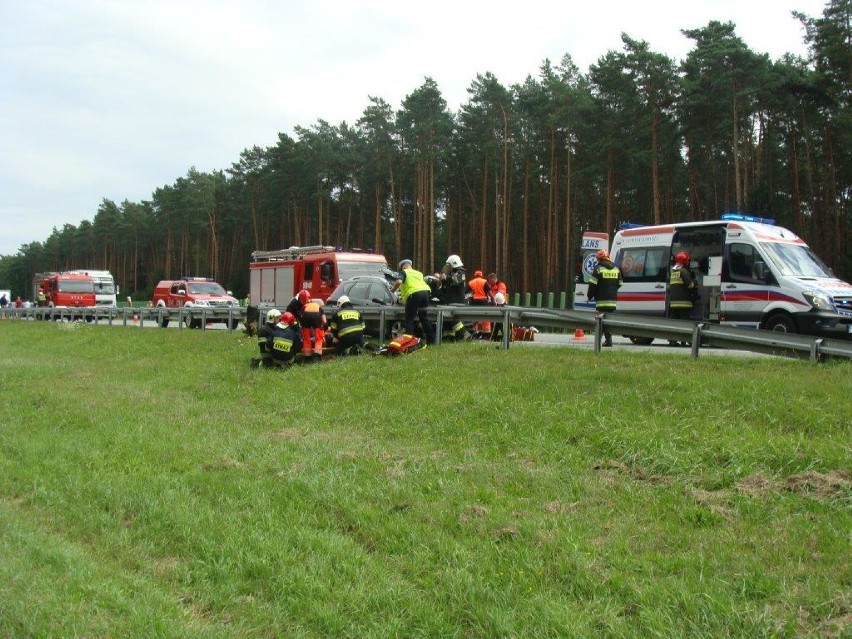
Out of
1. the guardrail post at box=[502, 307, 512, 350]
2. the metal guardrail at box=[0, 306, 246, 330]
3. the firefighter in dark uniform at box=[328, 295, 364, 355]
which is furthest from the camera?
the metal guardrail at box=[0, 306, 246, 330]

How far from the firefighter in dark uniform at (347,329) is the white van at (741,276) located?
6.85 meters

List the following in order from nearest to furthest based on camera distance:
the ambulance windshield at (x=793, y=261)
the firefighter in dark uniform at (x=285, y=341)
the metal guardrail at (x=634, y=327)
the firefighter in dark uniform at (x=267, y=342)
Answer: the metal guardrail at (x=634, y=327) → the firefighter in dark uniform at (x=285, y=341) → the firefighter in dark uniform at (x=267, y=342) → the ambulance windshield at (x=793, y=261)

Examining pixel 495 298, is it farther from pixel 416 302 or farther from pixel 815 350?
pixel 815 350

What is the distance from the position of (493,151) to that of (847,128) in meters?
22.5

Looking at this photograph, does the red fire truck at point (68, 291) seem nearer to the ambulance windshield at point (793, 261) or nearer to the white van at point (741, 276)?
the white van at point (741, 276)

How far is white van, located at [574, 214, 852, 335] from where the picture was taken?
1375 cm

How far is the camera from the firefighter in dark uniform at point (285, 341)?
13867mm

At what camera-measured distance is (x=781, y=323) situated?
1420 centimetres

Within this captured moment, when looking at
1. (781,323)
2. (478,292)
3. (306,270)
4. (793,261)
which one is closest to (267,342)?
(478,292)

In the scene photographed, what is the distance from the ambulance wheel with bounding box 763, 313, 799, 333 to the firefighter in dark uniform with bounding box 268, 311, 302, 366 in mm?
8324

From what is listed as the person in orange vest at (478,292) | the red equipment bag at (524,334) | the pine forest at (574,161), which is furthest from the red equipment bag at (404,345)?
the pine forest at (574,161)

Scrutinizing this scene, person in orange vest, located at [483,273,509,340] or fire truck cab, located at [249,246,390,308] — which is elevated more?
fire truck cab, located at [249,246,390,308]

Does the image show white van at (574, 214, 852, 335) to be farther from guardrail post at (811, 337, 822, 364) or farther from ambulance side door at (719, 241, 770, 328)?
guardrail post at (811, 337, 822, 364)

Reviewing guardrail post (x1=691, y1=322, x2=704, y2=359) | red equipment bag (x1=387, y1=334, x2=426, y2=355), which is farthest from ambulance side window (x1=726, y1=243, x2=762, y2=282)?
red equipment bag (x1=387, y1=334, x2=426, y2=355)
